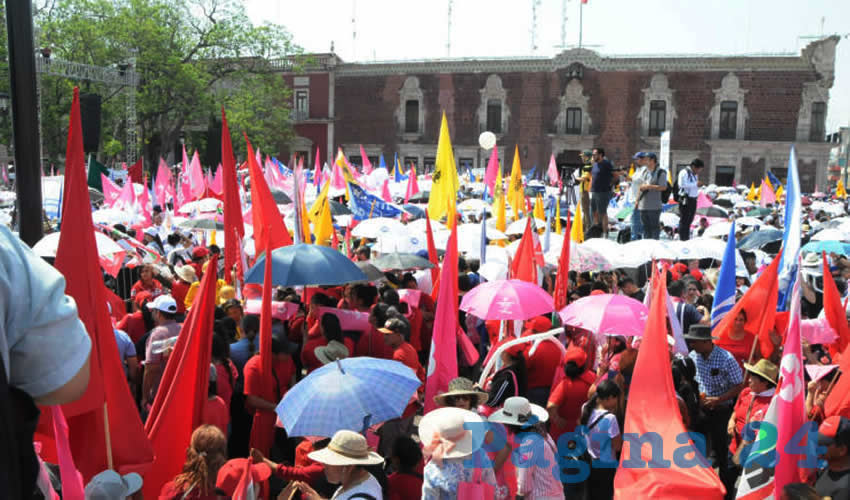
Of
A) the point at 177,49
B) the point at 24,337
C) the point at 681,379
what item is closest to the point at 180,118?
the point at 177,49

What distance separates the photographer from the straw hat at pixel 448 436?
3.50 m

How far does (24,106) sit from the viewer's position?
2.93 m

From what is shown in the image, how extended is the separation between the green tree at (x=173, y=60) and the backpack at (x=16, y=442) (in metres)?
30.0

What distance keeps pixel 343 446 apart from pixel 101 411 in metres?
1.00

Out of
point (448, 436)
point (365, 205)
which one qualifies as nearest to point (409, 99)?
point (365, 205)

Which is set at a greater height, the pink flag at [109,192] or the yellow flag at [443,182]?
the yellow flag at [443,182]

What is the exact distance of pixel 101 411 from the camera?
9.45 feet

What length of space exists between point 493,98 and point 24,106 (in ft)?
132

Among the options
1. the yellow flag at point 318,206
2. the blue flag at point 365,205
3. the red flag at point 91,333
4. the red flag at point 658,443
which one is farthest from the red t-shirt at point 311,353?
the blue flag at point 365,205

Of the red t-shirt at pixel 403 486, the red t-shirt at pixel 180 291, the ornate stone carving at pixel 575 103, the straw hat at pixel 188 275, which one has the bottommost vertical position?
the red t-shirt at pixel 403 486

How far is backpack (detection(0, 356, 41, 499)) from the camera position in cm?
119

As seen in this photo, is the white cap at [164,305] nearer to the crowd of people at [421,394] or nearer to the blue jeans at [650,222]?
the crowd of people at [421,394]

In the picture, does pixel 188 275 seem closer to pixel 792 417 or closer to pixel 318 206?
pixel 318 206

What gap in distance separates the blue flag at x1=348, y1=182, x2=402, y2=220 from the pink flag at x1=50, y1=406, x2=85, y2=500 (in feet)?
27.8
